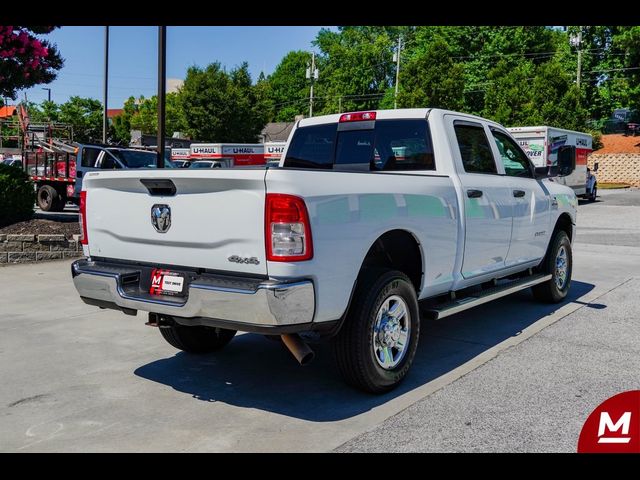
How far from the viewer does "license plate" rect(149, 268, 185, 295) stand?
399cm

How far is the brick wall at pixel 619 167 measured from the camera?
45.0 m

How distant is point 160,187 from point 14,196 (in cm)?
827

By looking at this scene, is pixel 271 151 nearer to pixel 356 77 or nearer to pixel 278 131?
pixel 278 131

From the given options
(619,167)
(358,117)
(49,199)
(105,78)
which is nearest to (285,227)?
(358,117)

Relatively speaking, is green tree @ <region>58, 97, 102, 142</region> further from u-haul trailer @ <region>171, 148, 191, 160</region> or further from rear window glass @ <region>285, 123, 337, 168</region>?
rear window glass @ <region>285, 123, 337, 168</region>

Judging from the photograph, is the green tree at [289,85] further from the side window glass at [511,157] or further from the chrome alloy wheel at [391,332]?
the chrome alloy wheel at [391,332]

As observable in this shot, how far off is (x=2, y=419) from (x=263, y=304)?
74.6 inches

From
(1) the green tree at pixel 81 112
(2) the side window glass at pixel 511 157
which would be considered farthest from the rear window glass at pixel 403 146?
(1) the green tree at pixel 81 112

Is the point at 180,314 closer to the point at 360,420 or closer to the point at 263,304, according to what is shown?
the point at 263,304

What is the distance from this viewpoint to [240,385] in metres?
4.68

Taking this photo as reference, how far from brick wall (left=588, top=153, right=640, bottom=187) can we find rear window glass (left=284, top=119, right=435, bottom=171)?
44204mm

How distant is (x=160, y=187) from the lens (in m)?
4.14

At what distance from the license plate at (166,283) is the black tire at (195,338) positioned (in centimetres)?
113

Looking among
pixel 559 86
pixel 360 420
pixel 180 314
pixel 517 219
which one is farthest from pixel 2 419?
pixel 559 86
